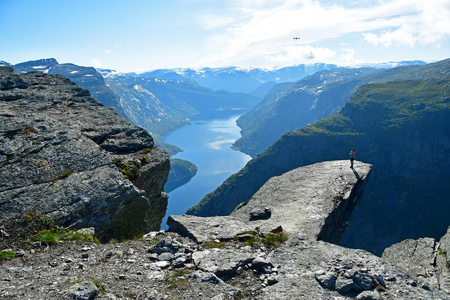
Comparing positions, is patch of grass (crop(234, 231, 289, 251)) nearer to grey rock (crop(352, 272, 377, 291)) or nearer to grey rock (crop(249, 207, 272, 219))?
grey rock (crop(352, 272, 377, 291))

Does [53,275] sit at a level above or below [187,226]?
above

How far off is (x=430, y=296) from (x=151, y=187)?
16507mm

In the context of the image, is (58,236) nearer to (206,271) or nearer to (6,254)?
(6,254)

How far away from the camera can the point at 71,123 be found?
19.5 meters

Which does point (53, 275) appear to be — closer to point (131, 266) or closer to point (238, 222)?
point (131, 266)

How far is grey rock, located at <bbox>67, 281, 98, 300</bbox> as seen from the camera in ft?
26.7

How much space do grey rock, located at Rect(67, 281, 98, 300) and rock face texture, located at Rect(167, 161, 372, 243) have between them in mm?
6029

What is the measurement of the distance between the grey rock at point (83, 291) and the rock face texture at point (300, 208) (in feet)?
19.8

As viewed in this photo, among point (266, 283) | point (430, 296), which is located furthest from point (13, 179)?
point (430, 296)

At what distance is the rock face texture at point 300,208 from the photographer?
1612 centimetres

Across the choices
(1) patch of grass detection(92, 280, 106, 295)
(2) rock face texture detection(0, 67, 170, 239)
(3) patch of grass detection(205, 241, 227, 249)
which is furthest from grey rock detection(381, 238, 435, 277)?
(1) patch of grass detection(92, 280, 106, 295)

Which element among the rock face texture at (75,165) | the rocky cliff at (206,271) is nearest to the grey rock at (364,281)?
the rocky cliff at (206,271)

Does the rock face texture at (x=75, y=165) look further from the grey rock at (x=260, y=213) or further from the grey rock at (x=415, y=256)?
the grey rock at (x=415, y=256)

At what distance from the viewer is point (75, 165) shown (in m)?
15.2
